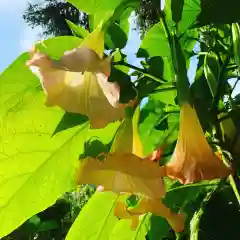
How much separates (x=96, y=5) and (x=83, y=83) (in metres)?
0.08

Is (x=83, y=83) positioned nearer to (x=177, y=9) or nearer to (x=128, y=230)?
(x=177, y=9)

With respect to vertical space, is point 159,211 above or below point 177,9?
below

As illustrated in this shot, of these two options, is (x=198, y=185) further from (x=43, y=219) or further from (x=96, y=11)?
(x=43, y=219)

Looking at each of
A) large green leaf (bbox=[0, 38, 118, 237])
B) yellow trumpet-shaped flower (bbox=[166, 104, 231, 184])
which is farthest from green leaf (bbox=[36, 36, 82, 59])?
yellow trumpet-shaped flower (bbox=[166, 104, 231, 184])

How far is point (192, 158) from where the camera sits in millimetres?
402

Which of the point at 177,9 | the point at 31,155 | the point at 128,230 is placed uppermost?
the point at 177,9

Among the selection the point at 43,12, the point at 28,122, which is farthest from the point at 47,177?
the point at 43,12

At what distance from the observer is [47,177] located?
54cm

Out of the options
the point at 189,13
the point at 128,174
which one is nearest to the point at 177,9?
the point at 189,13

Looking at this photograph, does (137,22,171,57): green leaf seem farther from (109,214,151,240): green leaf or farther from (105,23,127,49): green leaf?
(109,214,151,240): green leaf

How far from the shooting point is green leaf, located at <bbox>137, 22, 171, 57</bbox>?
53 centimetres

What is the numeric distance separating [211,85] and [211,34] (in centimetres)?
8

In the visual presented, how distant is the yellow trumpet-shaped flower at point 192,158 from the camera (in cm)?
39

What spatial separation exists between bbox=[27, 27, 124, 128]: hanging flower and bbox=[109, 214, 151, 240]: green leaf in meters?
0.20
